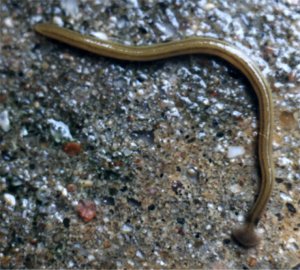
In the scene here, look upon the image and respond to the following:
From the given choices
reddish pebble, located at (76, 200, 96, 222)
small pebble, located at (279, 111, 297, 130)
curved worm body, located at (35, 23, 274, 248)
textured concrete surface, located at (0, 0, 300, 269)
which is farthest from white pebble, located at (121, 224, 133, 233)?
small pebble, located at (279, 111, 297, 130)

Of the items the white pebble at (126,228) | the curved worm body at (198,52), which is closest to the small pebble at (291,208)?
the curved worm body at (198,52)

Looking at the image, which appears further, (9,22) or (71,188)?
(9,22)

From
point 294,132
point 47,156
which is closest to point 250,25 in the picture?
point 294,132

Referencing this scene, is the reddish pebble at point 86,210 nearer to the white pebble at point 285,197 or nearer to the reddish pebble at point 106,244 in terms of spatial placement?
the reddish pebble at point 106,244

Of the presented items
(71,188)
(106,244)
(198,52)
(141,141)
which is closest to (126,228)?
(106,244)

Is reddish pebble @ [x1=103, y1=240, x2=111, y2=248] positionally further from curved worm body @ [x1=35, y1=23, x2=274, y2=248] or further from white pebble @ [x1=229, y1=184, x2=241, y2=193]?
curved worm body @ [x1=35, y1=23, x2=274, y2=248]

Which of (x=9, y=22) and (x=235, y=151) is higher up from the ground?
(x=9, y=22)

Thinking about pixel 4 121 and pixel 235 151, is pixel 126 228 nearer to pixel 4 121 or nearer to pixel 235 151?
pixel 235 151

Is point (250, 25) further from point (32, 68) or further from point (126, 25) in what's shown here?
point (32, 68)
